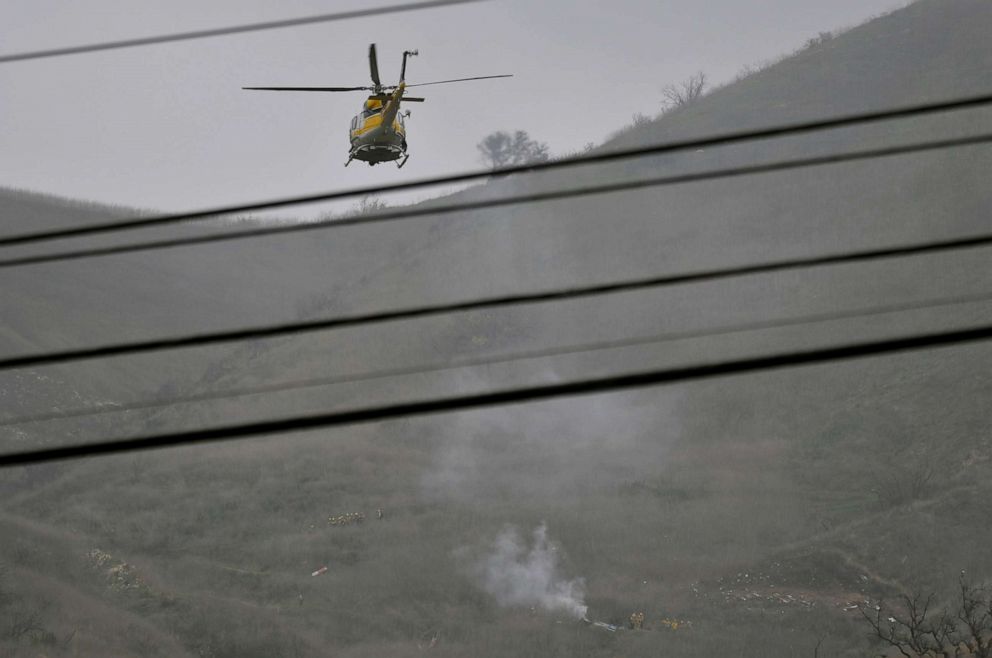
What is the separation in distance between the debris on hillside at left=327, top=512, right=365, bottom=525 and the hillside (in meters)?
0.23

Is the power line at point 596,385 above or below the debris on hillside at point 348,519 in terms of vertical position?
above

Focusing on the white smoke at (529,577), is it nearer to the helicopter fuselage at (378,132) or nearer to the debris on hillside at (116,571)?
the debris on hillside at (116,571)

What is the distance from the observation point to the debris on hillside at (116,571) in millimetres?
34344

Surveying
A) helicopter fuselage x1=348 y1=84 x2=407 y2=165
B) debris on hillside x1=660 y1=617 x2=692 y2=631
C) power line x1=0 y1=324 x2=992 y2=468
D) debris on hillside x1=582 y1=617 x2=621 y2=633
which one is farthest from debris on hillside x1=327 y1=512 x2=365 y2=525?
power line x1=0 y1=324 x2=992 y2=468

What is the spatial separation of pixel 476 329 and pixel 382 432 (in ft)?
Answer: 36.4

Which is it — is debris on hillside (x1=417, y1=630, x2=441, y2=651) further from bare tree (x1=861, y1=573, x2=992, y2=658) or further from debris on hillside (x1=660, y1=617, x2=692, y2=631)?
bare tree (x1=861, y1=573, x2=992, y2=658)

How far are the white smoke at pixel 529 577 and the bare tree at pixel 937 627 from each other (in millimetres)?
8455

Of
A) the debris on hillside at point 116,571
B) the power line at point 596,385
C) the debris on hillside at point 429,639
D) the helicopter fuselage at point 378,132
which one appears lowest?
the debris on hillside at point 429,639

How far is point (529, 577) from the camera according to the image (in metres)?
34.2

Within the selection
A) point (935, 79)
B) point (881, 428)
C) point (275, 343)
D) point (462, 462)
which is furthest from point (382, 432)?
point (935, 79)

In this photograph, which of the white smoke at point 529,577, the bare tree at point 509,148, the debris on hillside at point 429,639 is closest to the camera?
the debris on hillside at point 429,639

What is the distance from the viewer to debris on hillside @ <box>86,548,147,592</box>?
3434 centimetres

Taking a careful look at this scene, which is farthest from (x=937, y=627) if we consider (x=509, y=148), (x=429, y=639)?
(x=509, y=148)

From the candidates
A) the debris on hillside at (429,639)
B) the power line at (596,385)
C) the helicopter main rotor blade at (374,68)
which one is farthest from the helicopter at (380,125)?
the power line at (596,385)
